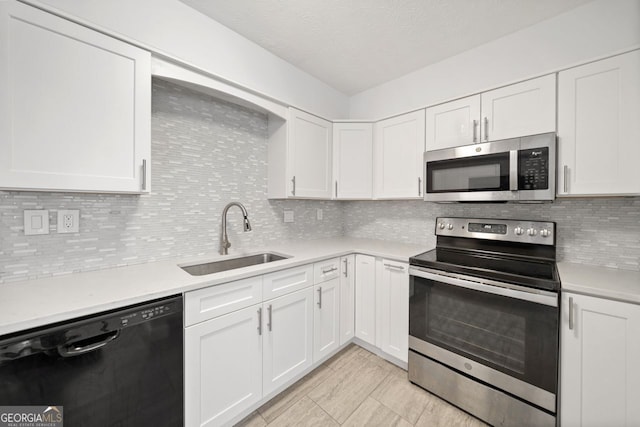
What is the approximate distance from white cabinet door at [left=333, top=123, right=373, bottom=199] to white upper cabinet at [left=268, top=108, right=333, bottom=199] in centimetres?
13

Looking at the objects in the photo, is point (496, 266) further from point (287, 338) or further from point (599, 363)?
point (287, 338)

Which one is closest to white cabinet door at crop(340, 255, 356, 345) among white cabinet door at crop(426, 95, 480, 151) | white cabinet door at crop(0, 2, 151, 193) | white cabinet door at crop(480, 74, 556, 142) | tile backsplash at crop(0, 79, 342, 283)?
tile backsplash at crop(0, 79, 342, 283)

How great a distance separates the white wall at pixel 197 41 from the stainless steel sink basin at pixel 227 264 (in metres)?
1.31

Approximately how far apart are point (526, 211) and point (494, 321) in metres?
0.90

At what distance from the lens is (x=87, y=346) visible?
91cm

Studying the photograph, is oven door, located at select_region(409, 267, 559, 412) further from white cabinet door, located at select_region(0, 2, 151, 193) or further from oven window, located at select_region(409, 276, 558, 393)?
white cabinet door, located at select_region(0, 2, 151, 193)

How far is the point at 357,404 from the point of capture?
1.60 meters

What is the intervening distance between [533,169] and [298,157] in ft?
5.52

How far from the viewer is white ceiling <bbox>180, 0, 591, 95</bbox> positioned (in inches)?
60.9

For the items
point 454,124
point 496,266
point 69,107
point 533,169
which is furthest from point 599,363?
point 69,107

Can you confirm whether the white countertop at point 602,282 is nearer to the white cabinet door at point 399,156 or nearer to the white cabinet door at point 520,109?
the white cabinet door at point 520,109

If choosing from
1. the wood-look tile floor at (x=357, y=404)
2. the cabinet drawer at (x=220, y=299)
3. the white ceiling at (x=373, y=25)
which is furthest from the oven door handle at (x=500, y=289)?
the white ceiling at (x=373, y=25)

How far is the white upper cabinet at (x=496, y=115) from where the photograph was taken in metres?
1.49

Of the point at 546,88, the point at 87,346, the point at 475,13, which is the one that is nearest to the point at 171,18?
the point at 87,346
